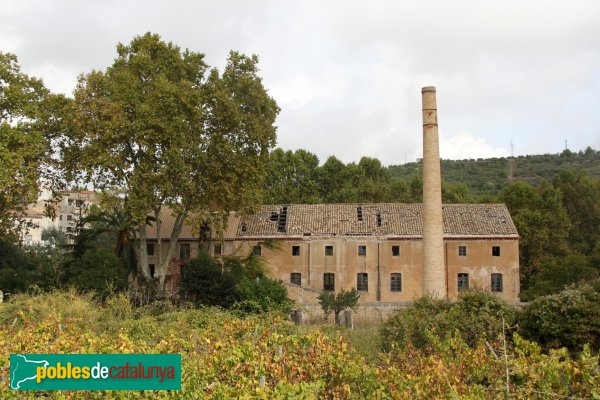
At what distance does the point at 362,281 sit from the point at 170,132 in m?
13.8

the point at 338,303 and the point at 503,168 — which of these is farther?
the point at 503,168

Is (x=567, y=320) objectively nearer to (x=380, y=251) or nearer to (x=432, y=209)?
(x=432, y=209)

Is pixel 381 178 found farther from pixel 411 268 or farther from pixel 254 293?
pixel 254 293

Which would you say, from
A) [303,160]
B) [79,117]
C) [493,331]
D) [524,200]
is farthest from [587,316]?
[303,160]

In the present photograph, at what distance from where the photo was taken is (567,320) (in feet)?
57.5

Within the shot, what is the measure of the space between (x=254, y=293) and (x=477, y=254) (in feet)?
42.8

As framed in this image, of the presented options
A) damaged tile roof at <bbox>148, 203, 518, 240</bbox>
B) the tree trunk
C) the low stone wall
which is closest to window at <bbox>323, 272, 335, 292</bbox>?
damaged tile roof at <bbox>148, 203, 518, 240</bbox>

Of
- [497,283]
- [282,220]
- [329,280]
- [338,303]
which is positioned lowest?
[338,303]

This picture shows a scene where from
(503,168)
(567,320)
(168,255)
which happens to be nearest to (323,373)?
(567,320)

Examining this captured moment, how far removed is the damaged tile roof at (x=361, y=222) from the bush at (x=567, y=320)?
56.3 feet

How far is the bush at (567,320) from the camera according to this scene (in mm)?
17297

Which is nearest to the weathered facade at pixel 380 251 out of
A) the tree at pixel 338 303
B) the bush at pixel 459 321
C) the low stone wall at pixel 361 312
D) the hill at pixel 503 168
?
the low stone wall at pixel 361 312

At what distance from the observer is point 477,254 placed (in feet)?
116

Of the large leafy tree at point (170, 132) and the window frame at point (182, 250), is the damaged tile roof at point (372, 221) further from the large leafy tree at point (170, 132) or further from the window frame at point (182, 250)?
the large leafy tree at point (170, 132)
